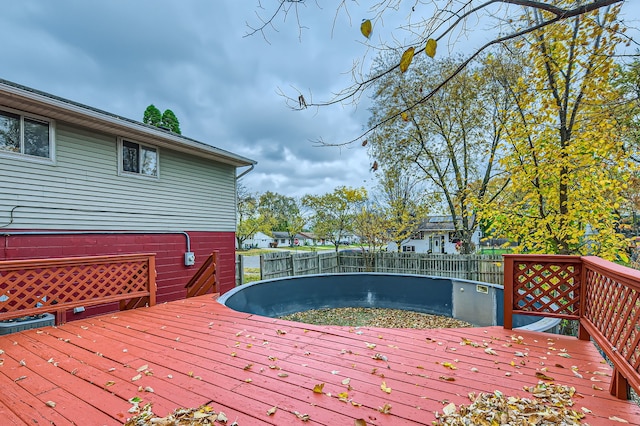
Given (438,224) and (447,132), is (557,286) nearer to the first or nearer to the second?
(447,132)

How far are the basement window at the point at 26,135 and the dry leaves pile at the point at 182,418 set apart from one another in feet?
18.8

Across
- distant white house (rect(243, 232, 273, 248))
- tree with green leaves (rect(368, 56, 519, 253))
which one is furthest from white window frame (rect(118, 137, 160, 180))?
distant white house (rect(243, 232, 273, 248))

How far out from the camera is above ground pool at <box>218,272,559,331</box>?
6453 millimetres

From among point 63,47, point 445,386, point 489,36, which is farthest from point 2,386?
point 63,47

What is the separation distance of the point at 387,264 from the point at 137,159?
29.7 ft

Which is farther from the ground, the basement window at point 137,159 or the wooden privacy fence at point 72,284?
the basement window at point 137,159

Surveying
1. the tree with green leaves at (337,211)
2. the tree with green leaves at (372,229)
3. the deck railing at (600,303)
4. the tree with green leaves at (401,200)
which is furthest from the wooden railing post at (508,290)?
the tree with green leaves at (337,211)

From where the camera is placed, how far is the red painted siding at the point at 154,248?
5.29 m

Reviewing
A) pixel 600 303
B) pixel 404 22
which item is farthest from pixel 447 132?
pixel 404 22

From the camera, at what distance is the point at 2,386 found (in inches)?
92.4

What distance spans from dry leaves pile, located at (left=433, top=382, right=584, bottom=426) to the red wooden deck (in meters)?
0.08

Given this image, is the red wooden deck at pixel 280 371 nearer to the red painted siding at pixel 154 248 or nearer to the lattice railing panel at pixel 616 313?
the lattice railing panel at pixel 616 313

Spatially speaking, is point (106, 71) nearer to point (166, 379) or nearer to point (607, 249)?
point (166, 379)

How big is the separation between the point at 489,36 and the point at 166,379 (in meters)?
4.89
